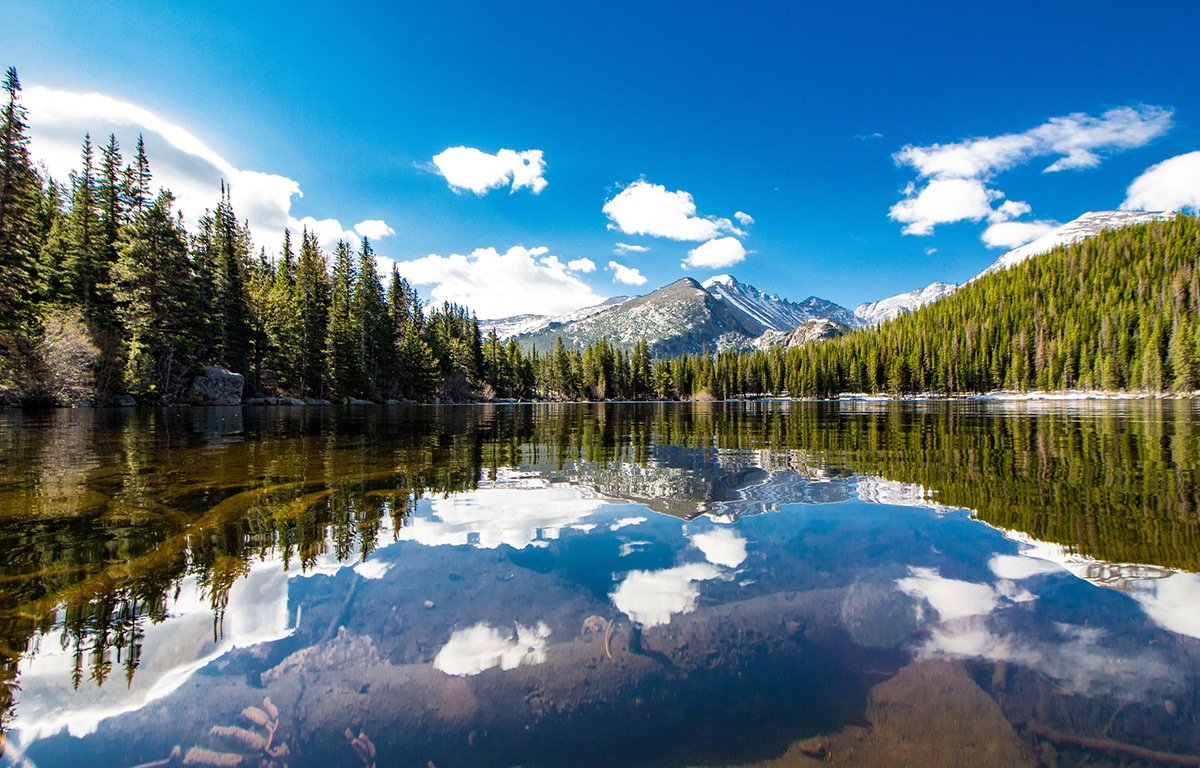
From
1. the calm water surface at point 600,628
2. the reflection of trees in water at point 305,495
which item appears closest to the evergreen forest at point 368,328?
the reflection of trees in water at point 305,495

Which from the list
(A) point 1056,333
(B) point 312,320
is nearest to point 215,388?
(B) point 312,320

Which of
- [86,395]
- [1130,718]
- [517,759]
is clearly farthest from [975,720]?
[86,395]

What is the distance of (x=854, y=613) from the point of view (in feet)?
12.5

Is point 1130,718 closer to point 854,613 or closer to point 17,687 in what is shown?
point 854,613

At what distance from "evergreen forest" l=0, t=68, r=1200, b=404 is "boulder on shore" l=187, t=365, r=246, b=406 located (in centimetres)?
104

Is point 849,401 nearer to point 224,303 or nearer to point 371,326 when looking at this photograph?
point 371,326

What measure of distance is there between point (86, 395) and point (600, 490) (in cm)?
4688

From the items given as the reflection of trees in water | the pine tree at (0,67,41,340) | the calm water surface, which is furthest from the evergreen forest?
the calm water surface

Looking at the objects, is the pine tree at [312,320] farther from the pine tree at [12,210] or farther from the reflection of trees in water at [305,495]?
the reflection of trees in water at [305,495]

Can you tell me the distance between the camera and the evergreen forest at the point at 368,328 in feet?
114

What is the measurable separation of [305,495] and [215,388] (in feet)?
169

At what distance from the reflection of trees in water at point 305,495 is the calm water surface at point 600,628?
53 millimetres

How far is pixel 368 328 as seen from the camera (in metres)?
73.5

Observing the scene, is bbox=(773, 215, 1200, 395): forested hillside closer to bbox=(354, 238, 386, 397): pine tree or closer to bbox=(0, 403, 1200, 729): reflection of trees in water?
bbox=(354, 238, 386, 397): pine tree
